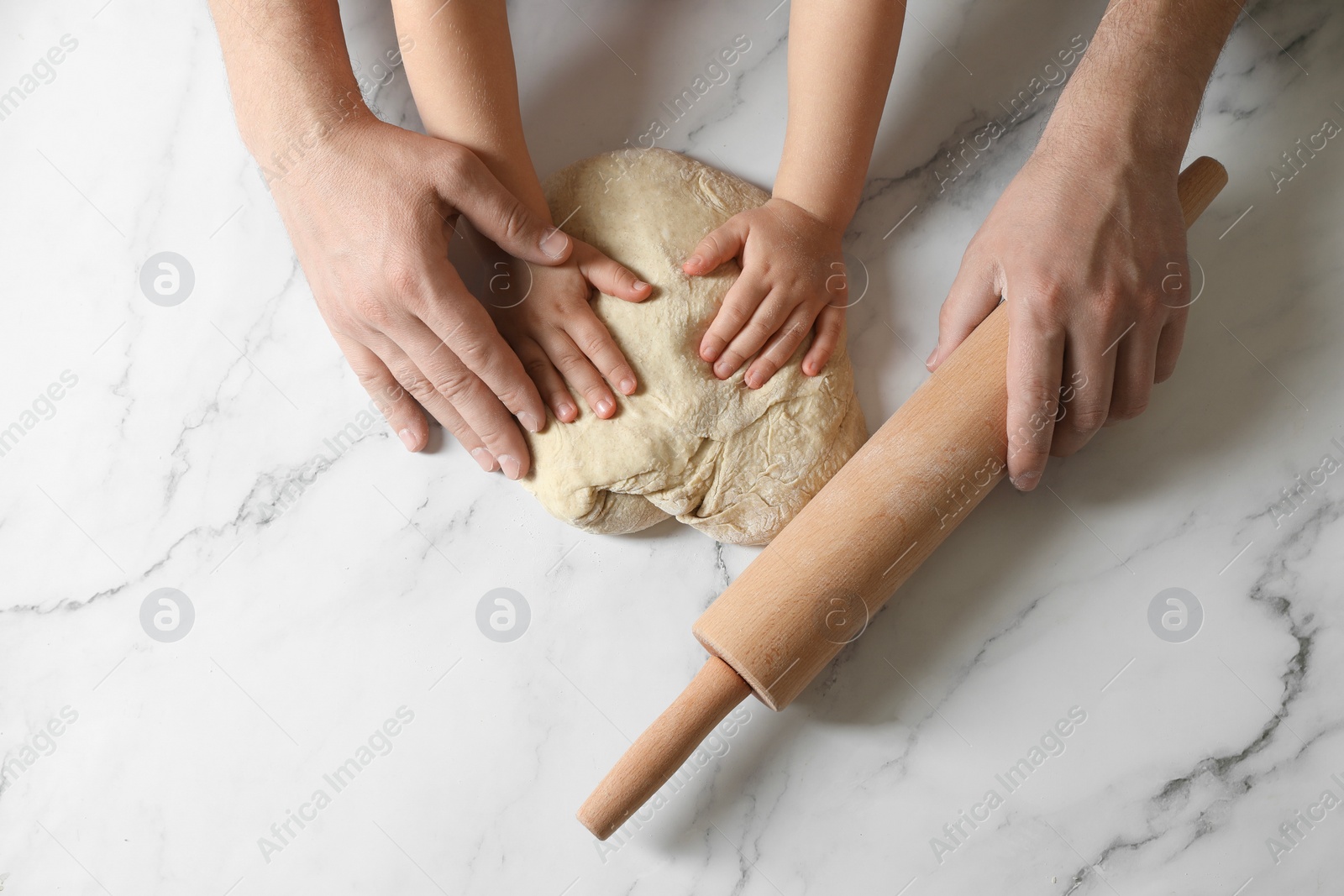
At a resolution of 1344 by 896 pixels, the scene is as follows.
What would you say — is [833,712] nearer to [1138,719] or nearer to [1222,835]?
[1138,719]

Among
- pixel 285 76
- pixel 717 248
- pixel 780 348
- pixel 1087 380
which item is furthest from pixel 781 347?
pixel 285 76

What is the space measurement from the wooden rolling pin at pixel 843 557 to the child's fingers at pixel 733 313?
243 mm

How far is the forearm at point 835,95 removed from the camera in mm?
1178

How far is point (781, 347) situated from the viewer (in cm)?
118

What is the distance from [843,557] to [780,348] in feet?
1.05

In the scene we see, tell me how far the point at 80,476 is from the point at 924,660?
1411 millimetres

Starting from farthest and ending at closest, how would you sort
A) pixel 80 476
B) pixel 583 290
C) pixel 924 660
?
pixel 80 476 < pixel 924 660 < pixel 583 290

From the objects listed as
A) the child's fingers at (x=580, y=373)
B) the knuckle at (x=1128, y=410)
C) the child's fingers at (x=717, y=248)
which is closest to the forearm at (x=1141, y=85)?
the knuckle at (x=1128, y=410)

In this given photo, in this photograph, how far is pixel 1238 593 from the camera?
1.25 m

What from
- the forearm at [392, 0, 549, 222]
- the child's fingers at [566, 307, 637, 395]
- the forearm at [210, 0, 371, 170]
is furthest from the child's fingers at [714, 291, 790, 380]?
the forearm at [210, 0, 371, 170]

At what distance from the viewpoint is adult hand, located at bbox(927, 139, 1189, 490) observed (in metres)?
1.05

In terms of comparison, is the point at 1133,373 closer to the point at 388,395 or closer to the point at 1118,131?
the point at 1118,131

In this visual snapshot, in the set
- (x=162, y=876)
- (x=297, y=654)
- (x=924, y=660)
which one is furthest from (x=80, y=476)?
(x=924, y=660)

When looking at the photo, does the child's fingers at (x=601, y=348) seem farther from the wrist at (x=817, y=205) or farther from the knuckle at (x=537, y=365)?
the wrist at (x=817, y=205)
